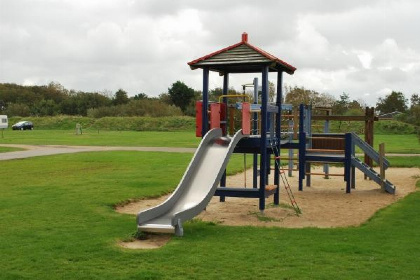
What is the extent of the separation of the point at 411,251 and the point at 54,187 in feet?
35.8

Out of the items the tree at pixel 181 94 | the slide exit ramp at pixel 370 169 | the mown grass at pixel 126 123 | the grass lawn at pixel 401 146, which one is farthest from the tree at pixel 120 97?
the slide exit ramp at pixel 370 169

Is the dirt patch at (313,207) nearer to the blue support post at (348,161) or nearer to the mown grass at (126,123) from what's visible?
the blue support post at (348,161)

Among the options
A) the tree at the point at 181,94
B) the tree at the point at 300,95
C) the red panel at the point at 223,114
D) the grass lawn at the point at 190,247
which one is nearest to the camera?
the grass lawn at the point at 190,247

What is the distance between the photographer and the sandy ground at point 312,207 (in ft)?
38.0

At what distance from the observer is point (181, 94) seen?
102 meters

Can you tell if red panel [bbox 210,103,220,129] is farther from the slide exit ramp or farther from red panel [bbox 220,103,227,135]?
the slide exit ramp

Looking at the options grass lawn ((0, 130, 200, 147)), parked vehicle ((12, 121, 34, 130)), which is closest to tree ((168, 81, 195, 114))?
parked vehicle ((12, 121, 34, 130))

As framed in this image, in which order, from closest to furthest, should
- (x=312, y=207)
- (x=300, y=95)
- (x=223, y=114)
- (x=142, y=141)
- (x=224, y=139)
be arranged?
1. (x=224, y=139)
2. (x=223, y=114)
3. (x=312, y=207)
4. (x=142, y=141)
5. (x=300, y=95)

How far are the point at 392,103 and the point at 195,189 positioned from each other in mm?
100963

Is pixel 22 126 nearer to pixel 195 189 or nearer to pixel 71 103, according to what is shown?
pixel 71 103

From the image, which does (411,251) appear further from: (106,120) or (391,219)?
(106,120)

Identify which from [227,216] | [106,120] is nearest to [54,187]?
[227,216]

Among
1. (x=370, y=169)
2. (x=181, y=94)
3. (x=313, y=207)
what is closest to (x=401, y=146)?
(x=370, y=169)

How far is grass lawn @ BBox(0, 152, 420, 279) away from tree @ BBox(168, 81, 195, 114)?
87.2 m
